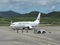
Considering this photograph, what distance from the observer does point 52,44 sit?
107ft

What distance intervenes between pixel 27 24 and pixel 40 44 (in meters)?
51.0

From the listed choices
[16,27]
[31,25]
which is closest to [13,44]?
[16,27]

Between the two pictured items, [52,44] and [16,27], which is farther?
[16,27]

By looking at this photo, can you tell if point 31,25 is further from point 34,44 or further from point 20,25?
point 34,44

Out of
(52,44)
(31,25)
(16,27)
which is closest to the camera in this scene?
(52,44)

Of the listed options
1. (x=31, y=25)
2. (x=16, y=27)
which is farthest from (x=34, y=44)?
(x=31, y=25)

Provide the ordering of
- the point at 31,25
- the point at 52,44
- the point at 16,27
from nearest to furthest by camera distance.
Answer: the point at 52,44, the point at 16,27, the point at 31,25

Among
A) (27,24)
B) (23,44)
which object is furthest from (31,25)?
(23,44)

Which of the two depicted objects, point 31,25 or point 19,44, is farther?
→ point 31,25

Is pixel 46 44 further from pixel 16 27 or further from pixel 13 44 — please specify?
pixel 16 27

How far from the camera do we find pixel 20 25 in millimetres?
80500

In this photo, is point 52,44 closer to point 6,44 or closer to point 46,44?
point 46,44

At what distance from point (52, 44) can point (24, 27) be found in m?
50.2

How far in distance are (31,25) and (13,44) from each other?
53.0m
